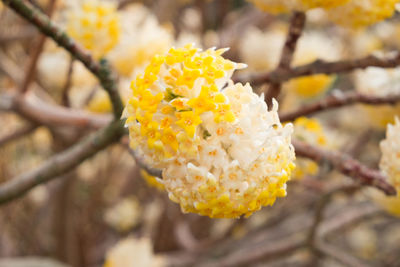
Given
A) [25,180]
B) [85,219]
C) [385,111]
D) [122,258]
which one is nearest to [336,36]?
[385,111]

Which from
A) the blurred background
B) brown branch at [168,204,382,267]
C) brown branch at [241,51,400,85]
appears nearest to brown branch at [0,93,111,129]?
the blurred background

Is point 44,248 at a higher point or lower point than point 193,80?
lower

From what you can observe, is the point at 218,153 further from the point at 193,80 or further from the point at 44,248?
the point at 44,248

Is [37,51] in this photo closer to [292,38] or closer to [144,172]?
[144,172]

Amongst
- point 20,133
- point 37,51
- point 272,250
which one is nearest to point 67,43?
point 37,51

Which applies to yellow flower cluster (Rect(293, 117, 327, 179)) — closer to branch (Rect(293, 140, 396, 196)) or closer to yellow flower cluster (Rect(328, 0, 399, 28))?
branch (Rect(293, 140, 396, 196))
